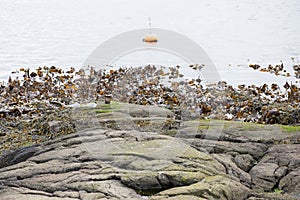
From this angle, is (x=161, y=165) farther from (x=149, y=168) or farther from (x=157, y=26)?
(x=157, y=26)

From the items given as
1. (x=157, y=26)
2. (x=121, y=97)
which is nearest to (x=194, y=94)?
(x=121, y=97)

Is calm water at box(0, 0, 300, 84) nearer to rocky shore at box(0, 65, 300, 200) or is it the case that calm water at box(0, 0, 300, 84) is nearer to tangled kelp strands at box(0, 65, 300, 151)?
tangled kelp strands at box(0, 65, 300, 151)

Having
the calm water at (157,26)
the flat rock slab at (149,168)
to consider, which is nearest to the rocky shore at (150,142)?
the flat rock slab at (149,168)

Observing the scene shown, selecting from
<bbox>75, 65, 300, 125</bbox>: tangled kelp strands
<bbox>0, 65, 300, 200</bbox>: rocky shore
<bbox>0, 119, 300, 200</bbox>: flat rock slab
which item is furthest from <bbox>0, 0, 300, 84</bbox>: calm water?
<bbox>0, 119, 300, 200</bbox>: flat rock slab

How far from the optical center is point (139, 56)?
947cm

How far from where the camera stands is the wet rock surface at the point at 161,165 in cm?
304

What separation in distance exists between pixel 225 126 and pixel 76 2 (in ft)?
52.2

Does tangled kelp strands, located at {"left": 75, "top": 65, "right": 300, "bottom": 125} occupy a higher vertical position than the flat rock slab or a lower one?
higher

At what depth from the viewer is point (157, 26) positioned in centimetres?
1330

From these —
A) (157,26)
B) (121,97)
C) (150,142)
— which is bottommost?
(150,142)

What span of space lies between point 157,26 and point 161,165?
413 inches

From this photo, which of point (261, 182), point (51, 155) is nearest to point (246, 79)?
point (261, 182)

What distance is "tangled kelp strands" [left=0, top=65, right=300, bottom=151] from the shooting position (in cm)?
546

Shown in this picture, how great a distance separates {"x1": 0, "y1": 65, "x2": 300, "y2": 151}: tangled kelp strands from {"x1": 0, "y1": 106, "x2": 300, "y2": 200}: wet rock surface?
3.35 ft
